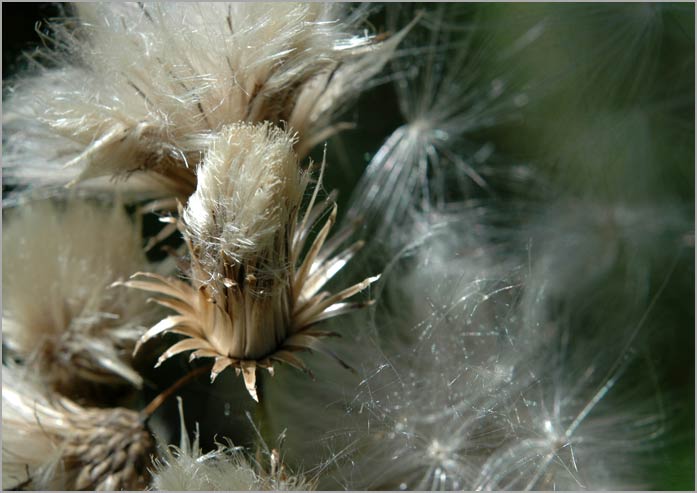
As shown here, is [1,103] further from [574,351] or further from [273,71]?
[574,351]

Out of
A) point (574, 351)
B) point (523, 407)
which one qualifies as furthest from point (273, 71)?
point (574, 351)

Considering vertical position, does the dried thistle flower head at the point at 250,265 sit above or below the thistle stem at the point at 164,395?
above

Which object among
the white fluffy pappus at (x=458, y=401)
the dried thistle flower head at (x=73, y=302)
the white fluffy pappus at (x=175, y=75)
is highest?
the white fluffy pappus at (x=175, y=75)

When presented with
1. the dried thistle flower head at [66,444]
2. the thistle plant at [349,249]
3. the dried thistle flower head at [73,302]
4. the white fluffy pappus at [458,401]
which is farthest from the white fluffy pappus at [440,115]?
the dried thistle flower head at [66,444]

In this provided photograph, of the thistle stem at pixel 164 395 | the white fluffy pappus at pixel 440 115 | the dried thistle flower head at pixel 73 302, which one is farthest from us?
the white fluffy pappus at pixel 440 115

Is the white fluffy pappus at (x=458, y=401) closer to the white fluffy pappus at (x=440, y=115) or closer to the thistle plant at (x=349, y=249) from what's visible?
the thistle plant at (x=349, y=249)

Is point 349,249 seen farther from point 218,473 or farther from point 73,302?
point 73,302
